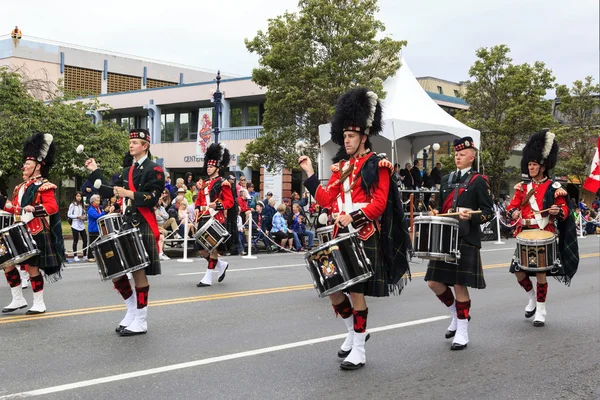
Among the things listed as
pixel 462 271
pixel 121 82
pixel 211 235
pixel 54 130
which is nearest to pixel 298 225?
pixel 211 235

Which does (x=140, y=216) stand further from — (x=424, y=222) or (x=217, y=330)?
(x=424, y=222)

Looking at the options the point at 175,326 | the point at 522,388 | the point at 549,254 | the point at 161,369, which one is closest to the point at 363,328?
the point at 522,388

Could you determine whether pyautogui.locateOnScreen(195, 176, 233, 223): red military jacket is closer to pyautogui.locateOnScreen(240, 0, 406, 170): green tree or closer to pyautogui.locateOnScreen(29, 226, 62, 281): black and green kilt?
pyautogui.locateOnScreen(29, 226, 62, 281): black and green kilt

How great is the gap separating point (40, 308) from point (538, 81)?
90.2ft

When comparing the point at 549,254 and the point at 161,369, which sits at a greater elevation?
the point at 549,254

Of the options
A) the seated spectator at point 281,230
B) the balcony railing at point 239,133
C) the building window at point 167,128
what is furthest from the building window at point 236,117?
the seated spectator at point 281,230

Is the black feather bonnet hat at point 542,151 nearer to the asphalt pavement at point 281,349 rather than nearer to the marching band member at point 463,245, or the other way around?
the marching band member at point 463,245

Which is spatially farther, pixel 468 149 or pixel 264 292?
pixel 264 292

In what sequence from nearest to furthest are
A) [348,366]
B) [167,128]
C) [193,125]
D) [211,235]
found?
[348,366] → [211,235] → [193,125] → [167,128]

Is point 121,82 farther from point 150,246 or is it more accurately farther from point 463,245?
point 463,245

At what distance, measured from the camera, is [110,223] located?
690 cm

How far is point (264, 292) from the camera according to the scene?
10.0 m

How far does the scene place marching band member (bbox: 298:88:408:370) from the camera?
18.2 ft

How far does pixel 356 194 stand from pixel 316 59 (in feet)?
56.8
